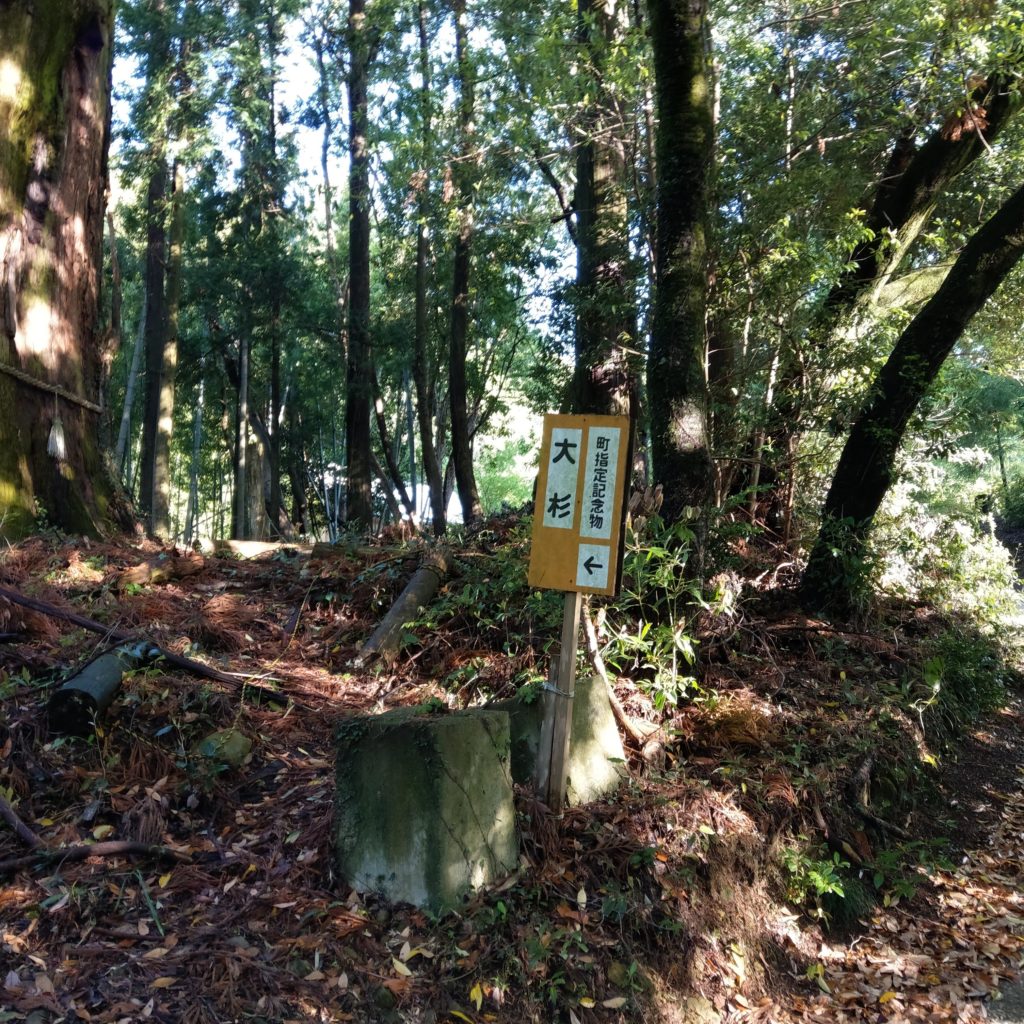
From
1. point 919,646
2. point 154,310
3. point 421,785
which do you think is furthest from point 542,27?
point 154,310

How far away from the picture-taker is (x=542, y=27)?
32.7 ft

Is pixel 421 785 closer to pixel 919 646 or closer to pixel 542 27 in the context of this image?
pixel 919 646

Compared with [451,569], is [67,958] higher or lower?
lower

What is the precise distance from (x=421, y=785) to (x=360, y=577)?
12.1ft

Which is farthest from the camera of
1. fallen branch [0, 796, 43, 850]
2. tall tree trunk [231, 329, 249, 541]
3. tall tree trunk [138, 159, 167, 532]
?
tall tree trunk [231, 329, 249, 541]

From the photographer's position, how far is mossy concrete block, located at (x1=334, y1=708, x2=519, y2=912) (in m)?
3.69

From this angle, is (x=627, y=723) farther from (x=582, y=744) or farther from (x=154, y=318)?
(x=154, y=318)

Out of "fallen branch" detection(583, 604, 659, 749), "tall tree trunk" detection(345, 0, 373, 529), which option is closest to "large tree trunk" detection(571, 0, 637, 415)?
"fallen branch" detection(583, 604, 659, 749)

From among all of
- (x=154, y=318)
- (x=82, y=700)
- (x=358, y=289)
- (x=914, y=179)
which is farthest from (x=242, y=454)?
(x=82, y=700)

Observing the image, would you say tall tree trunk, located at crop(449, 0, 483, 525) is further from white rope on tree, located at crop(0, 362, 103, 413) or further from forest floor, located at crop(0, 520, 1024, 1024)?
forest floor, located at crop(0, 520, 1024, 1024)

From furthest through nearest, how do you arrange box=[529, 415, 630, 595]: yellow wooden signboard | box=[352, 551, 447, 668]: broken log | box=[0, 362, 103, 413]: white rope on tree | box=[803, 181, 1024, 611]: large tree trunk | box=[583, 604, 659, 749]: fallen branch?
box=[0, 362, 103, 413]: white rope on tree → box=[803, 181, 1024, 611]: large tree trunk → box=[352, 551, 447, 668]: broken log → box=[583, 604, 659, 749]: fallen branch → box=[529, 415, 630, 595]: yellow wooden signboard

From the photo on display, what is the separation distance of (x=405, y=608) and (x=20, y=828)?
320cm

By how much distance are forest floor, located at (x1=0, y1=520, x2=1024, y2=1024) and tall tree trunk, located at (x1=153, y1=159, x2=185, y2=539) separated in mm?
9704

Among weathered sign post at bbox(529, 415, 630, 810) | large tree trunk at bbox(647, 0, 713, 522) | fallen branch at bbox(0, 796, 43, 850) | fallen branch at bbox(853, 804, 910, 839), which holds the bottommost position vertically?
fallen branch at bbox(853, 804, 910, 839)
